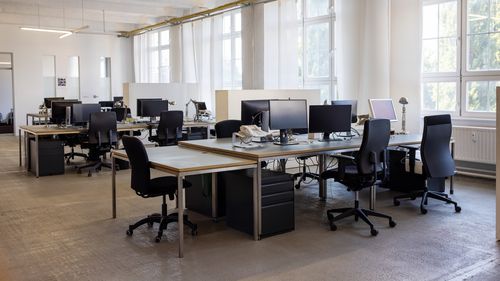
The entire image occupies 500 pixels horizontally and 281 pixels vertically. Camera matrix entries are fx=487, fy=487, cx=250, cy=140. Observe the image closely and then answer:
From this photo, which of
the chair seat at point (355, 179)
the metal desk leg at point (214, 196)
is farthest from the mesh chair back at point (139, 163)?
the chair seat at point (355, 179)

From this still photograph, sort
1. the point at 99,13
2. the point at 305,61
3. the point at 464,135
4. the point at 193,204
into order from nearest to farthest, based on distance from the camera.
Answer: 1. the point at 193,204
2. the point at 464,135
3. the point at 305,61
4. the point at 99,13

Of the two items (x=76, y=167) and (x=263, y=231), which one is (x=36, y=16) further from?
(x=263, y=231)

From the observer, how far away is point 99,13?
13008mm

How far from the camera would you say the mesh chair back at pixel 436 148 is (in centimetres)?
495

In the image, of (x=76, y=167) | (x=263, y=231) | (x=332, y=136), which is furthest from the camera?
(x=76, y=167)

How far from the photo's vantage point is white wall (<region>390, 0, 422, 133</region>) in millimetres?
7141

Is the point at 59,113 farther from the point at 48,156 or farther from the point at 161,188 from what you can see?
the point at 161,188

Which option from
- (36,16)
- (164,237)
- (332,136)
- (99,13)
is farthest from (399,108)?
(36,16)

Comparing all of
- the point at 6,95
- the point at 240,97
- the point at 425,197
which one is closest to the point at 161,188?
the point at 425,197

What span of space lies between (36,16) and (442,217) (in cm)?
1224

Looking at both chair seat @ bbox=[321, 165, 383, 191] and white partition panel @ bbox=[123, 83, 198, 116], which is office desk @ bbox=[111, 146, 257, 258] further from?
white partition panel @ bbox=[123, 83, 198, 116]

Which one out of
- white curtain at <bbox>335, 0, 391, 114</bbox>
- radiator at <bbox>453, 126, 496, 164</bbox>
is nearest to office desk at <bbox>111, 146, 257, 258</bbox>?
white curtain at <bbox>335, 0, 391, 114</bbox>

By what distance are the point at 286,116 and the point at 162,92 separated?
6.63m

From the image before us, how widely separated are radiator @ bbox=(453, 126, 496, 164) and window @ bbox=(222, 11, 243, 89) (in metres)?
4.96
